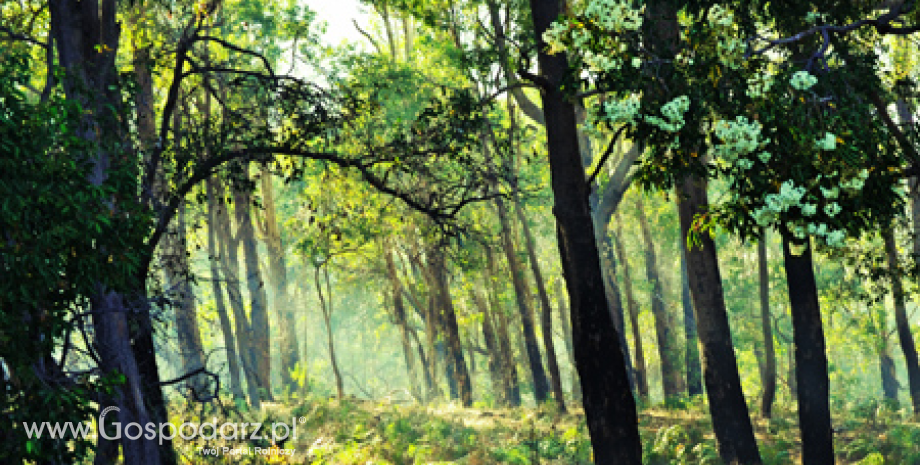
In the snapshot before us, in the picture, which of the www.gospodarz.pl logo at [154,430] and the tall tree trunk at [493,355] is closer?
the www.gospodarz.pl logo at [154,430]

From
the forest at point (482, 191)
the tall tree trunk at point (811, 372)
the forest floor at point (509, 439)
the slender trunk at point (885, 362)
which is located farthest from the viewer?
the slender trunk at point (885, 362)

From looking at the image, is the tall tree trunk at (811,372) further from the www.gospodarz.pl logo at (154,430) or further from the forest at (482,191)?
the www.gospodarz.pl logo at (154,430)

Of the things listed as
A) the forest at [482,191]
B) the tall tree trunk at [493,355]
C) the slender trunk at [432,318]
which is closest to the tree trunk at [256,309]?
the forest at [482,191]

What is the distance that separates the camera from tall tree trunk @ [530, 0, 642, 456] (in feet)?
34.2

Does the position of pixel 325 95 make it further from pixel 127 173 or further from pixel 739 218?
pixel 739 218

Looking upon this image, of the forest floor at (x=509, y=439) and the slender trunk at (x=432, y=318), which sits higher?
the slender trunk at (x=432, y=318)

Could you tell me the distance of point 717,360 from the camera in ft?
44.4

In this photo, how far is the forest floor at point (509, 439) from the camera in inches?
594

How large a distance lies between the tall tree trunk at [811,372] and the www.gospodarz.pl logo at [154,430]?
25.7ft

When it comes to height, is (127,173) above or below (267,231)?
below

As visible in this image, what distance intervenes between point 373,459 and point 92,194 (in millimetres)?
9627

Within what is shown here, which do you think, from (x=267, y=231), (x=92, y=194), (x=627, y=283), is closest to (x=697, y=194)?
(x=92, y=194)

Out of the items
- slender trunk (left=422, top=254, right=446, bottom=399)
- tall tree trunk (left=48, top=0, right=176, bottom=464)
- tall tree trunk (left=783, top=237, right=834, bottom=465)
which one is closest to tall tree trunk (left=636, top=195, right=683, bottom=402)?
slender trunk (left=422, top=254, right=446, bottom=399)

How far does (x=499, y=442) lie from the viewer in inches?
695
